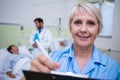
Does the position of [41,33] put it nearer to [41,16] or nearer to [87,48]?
[41,16]

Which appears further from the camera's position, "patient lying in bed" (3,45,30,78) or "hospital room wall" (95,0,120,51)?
"hospital room wall" (95,0,120,51)

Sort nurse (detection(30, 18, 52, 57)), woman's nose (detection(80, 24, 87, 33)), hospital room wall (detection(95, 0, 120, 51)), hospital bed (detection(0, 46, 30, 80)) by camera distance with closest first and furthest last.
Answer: woman's nose (detection(80, 24, 87, 33))
hospital bed (detection(0, 46, 30, 80))
nurse (detection(30, 18, 52, 57))
hospital room wall (detection(95, 0, 120, 51))

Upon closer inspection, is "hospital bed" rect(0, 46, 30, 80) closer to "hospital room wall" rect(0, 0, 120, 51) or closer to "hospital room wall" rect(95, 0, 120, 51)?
"hospital room wall" rect(0, 0, 120, 51)

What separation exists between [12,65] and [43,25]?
60 cm

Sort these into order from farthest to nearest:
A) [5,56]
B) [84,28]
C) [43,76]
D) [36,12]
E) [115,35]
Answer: [115,35] < [36,12] < [5,56] < [84,28] < [43,76]

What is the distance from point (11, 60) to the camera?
217 cm

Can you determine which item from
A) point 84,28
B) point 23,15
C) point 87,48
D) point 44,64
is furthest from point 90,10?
point 23,15

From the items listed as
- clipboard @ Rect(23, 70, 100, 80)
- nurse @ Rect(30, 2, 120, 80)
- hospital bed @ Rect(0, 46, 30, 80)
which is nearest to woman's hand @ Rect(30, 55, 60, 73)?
clipboard @ Rect(23, 70, 100, 80)

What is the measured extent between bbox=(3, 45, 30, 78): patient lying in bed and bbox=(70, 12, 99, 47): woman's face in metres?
1.37

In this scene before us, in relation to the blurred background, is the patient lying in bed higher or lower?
lower

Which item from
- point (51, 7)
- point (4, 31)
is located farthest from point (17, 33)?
point (51, 7)

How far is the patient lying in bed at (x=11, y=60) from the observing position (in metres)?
2.16

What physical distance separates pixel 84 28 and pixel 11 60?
1462 millimetres

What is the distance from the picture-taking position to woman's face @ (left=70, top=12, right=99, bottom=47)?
2.94 feet
